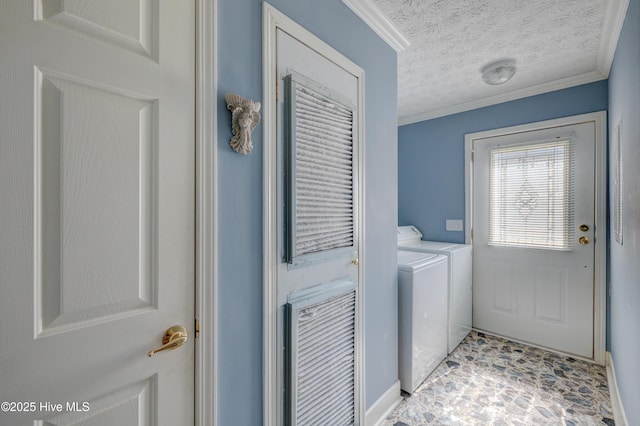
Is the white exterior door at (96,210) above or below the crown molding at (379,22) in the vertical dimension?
below

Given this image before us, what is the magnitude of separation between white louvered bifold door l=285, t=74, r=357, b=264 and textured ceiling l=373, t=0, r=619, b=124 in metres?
0.79

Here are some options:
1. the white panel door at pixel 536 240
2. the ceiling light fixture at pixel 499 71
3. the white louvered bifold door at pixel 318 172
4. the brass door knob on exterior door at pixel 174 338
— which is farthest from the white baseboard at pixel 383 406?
the ceiling light fixture at pixel 499 71

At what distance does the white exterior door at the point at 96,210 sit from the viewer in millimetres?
627

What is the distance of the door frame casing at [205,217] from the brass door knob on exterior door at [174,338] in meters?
0.06

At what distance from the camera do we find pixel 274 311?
112 cm

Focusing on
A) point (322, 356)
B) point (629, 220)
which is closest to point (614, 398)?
point (629, 220)

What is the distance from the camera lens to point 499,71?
2264 mm

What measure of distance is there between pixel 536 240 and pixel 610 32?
166cm

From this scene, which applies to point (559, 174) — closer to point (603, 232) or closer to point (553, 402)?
point (603, 232)

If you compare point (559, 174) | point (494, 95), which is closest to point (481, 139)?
point (494, 95)

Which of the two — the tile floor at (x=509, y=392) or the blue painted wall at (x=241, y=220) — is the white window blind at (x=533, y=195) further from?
the blue painted wall at (x=241, y=220)

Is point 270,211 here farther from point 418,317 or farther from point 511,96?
point 511,96

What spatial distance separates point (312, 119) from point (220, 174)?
1.72 feet

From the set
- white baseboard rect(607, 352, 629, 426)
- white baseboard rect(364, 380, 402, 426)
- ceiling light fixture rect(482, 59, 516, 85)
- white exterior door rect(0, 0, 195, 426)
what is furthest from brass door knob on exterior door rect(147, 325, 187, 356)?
ceiling light fixture rect(482, 59, 516, 85)
